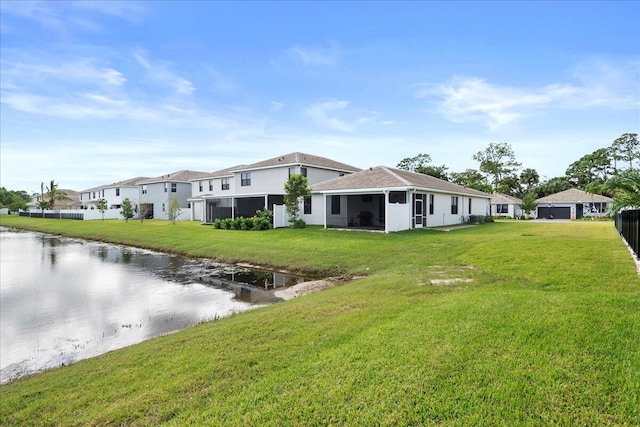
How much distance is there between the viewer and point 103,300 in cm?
1099

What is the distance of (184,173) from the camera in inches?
1965

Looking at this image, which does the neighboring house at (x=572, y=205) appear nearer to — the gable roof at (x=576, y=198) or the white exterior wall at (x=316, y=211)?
the gable roof at (x=576, y=198)

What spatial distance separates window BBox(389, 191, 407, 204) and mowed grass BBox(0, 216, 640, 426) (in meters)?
14.4

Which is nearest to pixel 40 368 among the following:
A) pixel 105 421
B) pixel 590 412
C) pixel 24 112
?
pixel 105 421

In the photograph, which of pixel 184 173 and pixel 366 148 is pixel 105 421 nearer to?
pixel 366 148

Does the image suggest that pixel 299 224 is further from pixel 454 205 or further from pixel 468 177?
pixel 468 177

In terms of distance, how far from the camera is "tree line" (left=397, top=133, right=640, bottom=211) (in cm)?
5709

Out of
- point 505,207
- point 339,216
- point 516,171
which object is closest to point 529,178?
point 516,171

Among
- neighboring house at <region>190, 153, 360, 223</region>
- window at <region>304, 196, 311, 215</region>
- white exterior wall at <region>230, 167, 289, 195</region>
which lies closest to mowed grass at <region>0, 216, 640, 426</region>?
window at <region>304, 196, 311, 215</region>

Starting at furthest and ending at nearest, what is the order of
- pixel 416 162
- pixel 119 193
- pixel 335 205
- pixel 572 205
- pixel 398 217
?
pixel 416 162
pixel 119 193
pixel 572 205
pixel 335 205
pixel 398 217

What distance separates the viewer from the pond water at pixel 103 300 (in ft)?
24.4

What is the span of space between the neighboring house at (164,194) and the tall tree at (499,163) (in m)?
51.2

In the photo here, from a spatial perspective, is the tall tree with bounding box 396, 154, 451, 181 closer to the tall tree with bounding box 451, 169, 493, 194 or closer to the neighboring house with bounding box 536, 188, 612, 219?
the tall tree with bounding box 451, 169, 493, 194

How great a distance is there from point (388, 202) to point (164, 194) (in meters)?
35.8
